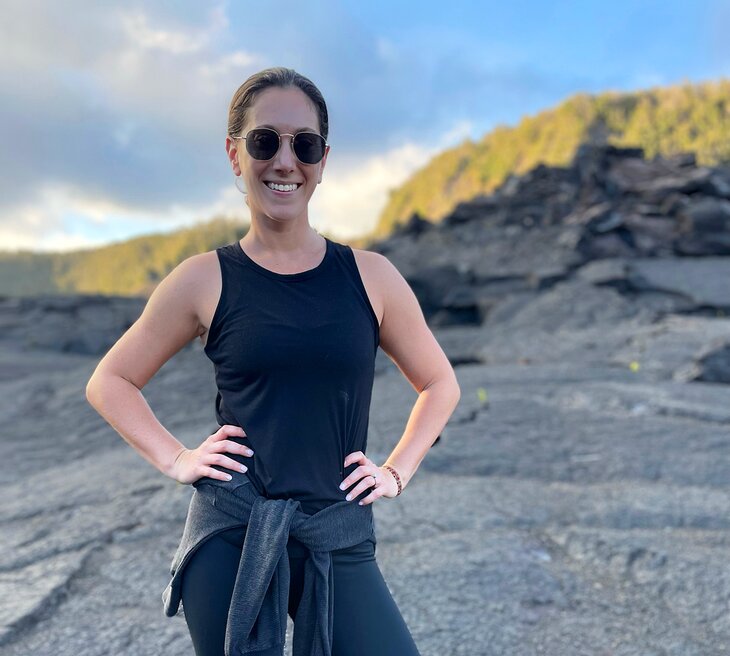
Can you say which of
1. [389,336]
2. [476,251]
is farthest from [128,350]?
[476,251]

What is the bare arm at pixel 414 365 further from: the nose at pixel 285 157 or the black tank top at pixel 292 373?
the nose at pixel 285 157

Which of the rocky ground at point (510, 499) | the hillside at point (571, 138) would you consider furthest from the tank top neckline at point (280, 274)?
the hillside at point (571, 138)

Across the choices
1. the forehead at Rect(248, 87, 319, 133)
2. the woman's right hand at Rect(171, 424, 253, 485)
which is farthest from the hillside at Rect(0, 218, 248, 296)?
the woman's right hand at Rect(171, 424, 253, 485)

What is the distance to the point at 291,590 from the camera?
1.38 metres

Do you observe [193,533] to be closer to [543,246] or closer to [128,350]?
[128,350]

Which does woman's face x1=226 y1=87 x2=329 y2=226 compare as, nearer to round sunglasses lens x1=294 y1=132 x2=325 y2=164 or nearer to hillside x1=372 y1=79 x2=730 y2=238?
round sunglasses lens x1=294 y1=132 x2=325 y2=164

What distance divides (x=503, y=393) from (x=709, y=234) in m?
8.52

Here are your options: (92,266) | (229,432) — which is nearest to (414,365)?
(229,432)

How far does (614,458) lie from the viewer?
13.5ft

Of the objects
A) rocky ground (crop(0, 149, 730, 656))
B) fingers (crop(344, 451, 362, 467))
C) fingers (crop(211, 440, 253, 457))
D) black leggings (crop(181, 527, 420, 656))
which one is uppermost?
fingers (crop(211, 440, 253, 457))

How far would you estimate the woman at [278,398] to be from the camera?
1339mm

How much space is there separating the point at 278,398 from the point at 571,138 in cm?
5079

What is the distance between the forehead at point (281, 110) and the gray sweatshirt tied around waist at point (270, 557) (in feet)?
2.41

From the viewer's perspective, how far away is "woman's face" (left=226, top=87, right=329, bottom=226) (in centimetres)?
142
